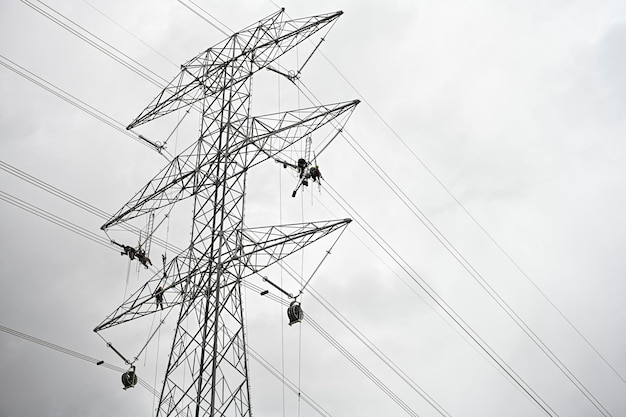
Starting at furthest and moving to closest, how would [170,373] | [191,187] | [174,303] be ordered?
[191,187]
[174,303]
[170,373]

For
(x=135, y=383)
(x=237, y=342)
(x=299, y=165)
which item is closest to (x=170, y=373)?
(x=237, y=342)

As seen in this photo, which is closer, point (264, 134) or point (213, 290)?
point (213, 290)

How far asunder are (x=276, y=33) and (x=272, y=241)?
7603mm

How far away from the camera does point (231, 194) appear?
16.1 m

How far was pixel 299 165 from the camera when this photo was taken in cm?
1603

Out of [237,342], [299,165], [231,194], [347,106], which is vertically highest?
[347,106]

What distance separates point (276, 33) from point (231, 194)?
5701 mm

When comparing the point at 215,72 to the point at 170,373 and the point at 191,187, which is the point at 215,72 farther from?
the point at 170,373

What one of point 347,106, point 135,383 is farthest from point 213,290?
point 347,106

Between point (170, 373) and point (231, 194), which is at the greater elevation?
point (231, 194)

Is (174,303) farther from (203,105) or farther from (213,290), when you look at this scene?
(203,105)

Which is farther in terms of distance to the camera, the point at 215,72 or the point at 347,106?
the point at 215,72

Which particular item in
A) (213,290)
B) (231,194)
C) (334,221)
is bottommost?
(213,290)

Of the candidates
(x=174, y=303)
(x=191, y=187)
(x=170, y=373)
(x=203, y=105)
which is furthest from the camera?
(x=203, y=105)
